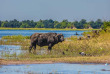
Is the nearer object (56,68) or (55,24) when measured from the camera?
(56,68)

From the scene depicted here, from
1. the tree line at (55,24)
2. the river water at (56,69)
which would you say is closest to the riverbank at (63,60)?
the river water at (56,69)

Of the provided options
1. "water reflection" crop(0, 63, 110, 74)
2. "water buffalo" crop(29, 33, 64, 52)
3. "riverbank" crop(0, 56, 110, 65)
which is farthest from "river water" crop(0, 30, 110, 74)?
"water buffalo" crop(29, 33, 64, 52)

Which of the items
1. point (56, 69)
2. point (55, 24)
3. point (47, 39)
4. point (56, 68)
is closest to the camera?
point (56, 69)

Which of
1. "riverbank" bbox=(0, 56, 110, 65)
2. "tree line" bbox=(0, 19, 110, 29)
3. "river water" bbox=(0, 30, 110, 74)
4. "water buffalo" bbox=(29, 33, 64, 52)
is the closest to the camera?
"river water" bbox=(0, 30, 110, 74)

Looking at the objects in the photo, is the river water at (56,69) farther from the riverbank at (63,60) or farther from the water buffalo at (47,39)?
the water buffalo at (47,39)

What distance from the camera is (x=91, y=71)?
17781mm

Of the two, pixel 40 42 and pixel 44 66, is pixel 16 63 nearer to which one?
pixel 44 66

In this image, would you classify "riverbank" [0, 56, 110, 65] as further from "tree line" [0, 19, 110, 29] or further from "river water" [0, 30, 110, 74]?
"tree line" [0, 19, 110, 29]

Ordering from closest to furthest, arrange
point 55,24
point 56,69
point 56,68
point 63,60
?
point 56,69 < point 56,68 < point 63,60 < point 55,24

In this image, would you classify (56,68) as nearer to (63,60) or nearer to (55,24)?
(63,60)

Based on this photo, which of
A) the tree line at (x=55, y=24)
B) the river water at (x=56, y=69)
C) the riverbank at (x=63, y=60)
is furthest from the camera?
the tree line at (x=55, y=24)

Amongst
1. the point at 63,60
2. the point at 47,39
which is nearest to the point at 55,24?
the point at 47,39

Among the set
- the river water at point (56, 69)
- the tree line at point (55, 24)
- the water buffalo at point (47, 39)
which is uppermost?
the water buffalo at point (47, 39)

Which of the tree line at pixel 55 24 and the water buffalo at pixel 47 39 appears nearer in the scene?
the water buffalo at pixel 47 39
